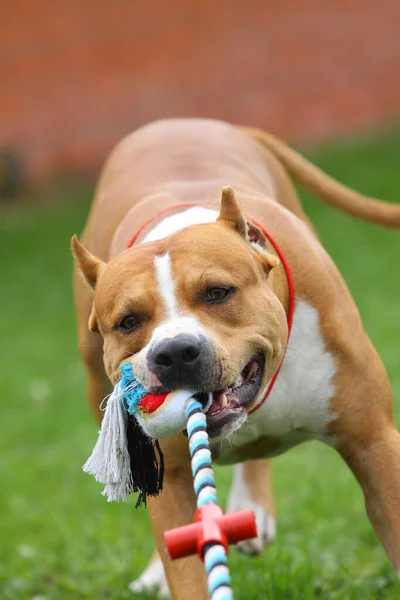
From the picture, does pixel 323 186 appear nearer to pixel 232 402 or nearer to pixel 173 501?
pixel 173 501

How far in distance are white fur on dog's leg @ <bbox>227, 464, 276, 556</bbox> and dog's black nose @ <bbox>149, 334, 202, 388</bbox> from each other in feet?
6.00

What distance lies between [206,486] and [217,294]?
90 cm

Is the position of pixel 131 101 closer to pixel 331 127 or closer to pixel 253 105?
pixel 253 105

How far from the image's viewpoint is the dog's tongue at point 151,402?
131 inches

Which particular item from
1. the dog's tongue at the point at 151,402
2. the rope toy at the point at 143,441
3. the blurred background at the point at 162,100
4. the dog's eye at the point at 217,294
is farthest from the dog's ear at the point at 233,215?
the blurred background at the point at 162,100

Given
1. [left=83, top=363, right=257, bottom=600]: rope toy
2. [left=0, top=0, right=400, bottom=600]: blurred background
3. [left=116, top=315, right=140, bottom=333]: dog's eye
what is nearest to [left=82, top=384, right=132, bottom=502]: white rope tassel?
[left=83, top=363, right=257, bottom=600]: rope toy

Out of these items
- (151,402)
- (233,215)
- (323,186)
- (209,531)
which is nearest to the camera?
(209,531)

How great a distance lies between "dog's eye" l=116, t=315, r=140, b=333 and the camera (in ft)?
11.7

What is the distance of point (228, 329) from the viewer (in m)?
3.49

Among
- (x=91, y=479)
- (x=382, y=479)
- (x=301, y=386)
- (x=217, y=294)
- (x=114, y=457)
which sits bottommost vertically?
(x=91, y=479)

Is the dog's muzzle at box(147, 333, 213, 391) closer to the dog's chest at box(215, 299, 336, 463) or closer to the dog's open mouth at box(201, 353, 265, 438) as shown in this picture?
the dog's open mouth at box(201, 353, 265, 438)

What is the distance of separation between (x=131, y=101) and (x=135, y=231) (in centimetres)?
1282

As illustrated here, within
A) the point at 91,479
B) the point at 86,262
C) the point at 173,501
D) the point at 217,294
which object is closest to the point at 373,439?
the point at 173,501

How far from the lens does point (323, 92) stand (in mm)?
16906
